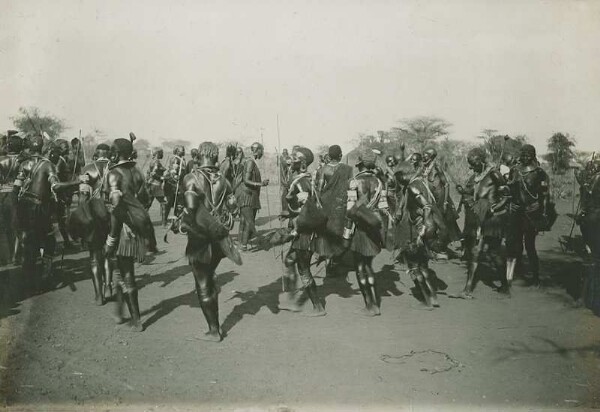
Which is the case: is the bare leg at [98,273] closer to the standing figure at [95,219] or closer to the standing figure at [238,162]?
the standing figure at [95,219]

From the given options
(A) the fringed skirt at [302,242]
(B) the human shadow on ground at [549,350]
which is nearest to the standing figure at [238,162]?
(A) the fringed skirt at [302,242]

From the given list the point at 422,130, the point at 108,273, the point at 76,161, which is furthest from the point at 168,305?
the point at 422,130

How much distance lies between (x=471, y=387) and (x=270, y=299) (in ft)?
11.3

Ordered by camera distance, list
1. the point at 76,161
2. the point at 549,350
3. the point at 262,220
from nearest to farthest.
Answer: the point at 549,350
the point at 76,161
the point at 262,220

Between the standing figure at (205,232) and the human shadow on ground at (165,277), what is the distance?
2725 mm

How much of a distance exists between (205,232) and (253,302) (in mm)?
2226

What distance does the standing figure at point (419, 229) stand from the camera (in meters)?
6.38

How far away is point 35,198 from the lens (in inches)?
286

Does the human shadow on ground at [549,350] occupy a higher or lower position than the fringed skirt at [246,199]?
lower

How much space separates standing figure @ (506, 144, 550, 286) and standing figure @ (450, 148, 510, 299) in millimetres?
305

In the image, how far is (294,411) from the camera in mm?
4508

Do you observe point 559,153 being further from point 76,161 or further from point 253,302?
point 76,161

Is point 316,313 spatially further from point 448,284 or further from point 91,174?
point 91,174

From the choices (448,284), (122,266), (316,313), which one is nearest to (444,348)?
(316,313)
